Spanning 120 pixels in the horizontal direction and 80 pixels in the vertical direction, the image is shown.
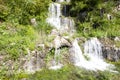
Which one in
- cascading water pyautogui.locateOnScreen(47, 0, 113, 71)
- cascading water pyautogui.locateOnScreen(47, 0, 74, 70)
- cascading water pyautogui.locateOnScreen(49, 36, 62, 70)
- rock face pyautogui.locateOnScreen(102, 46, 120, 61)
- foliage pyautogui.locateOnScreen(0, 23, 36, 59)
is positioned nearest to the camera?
foliage pyautogui.locateOnScreen(0, 23, 36, 59)

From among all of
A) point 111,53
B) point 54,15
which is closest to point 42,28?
point 54,15

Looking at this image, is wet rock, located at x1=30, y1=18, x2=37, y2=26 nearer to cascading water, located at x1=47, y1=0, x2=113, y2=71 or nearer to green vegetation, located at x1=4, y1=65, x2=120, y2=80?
cascading water, located at x1=47, y1=0, x2=113, y2=71

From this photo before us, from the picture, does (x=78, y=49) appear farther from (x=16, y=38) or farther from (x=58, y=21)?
(x=16, y=38)

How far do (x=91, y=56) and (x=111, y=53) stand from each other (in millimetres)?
1461

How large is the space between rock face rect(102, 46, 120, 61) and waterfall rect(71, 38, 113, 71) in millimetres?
366

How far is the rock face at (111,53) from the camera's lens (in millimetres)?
13377

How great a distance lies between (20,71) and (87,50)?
581 centimetres

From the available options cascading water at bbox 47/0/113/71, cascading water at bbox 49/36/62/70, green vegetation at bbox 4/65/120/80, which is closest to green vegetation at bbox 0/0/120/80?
green vegetation at bbox 4/65/120/80

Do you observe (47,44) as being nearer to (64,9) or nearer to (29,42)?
(29,42)

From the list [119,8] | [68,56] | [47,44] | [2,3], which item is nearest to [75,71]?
[68,56]

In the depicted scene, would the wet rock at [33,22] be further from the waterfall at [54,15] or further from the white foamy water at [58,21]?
the waterfall at [54,15]

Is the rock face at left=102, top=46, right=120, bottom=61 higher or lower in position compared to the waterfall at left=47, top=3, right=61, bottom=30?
lower

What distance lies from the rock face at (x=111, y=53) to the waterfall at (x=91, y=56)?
1.20 ft

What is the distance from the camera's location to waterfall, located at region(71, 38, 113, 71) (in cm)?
1219
